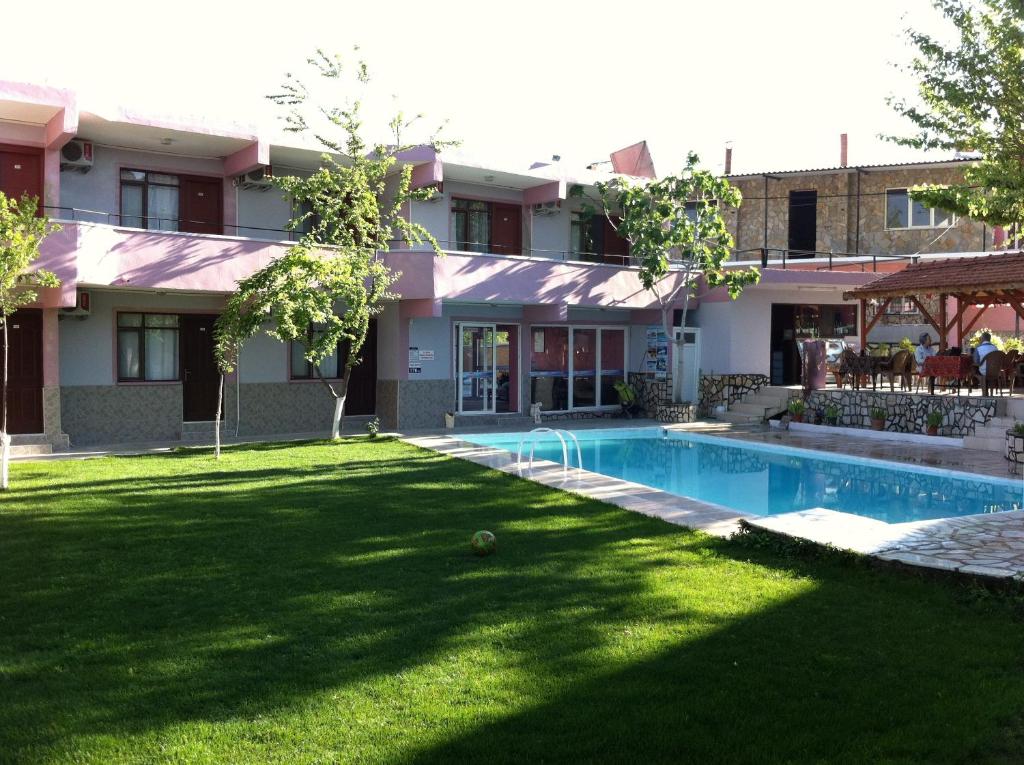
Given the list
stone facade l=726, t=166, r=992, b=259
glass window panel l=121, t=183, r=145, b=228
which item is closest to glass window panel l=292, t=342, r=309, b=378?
glass window panel l=121, t=183, r=145, b=228

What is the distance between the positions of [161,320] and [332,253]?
12.4ft

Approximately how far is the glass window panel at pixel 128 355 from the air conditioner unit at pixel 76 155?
330cm

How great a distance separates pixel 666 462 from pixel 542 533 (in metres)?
8.85

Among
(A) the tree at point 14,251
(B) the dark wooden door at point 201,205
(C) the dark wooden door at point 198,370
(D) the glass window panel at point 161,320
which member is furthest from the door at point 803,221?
(A) the tree at point 14,251

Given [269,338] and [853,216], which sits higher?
[853,216]

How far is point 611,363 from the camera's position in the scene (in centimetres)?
2566

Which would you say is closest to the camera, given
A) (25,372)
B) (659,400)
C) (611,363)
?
(25,372)

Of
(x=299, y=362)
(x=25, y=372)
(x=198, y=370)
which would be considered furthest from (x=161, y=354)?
(x=299, y=362)

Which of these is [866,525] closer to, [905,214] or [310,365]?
[310,365]

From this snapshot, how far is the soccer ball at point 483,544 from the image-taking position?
27.3 ft

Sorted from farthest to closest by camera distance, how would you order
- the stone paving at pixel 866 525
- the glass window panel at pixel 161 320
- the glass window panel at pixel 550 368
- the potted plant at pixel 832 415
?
1. the glass window panel at pixel 550 368
2. the potted plant at pixel 832 415
3. the glass window panel at pixel 161 320
4. the stone paving at pixel 866 525

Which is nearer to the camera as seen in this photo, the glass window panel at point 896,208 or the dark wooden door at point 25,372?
the dark wooden door at point 25,372

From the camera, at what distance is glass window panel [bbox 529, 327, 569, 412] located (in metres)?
24.0

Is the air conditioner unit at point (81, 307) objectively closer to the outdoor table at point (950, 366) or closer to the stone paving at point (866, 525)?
the stone paving at point (866, 525)
